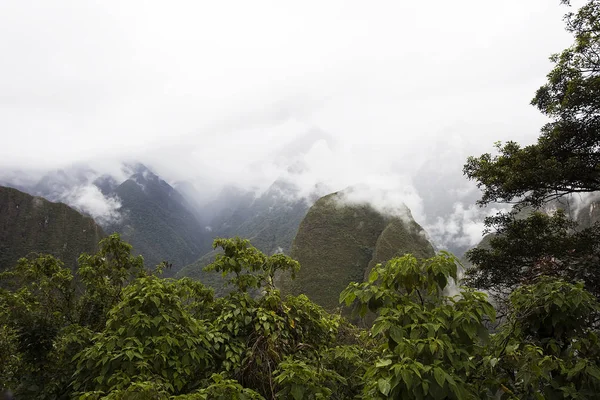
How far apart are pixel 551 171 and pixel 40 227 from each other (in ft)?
416

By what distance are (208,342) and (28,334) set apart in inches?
163

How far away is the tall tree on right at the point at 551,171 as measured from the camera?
10594 mm

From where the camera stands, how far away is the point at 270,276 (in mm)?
6812

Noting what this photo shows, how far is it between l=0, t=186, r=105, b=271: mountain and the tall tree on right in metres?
105

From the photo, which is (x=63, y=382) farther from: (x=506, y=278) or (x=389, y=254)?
(x=389, y=254)

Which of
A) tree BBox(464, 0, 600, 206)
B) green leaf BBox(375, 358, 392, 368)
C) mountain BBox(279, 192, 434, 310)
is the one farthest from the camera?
mountain BBox(279, 192, 434, 310)

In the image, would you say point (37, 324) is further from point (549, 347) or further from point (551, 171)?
point (551, 171)

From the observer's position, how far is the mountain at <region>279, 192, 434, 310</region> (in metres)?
85.1

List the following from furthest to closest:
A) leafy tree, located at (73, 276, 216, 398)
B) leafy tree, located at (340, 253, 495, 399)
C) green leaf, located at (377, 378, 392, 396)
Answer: leafy tree, located at (73, 276, 216, 398) < leafy tree, located at (340, 253, 495, 399) < green leaf, located at (377, 378, 392, 396)

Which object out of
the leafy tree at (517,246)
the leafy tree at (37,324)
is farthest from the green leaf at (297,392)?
the leafy tree at (517,246)

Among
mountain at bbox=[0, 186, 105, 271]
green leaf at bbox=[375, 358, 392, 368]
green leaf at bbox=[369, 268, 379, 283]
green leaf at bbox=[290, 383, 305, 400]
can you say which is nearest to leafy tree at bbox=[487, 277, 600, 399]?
green leaf at bbox=[375, 358, 392, 368]

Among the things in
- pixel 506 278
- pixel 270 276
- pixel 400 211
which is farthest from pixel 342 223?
pixel 270 276

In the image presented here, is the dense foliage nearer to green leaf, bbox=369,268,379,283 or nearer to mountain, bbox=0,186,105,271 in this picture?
green leaf, bbox=369,268,379,283

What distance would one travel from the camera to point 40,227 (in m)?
105
